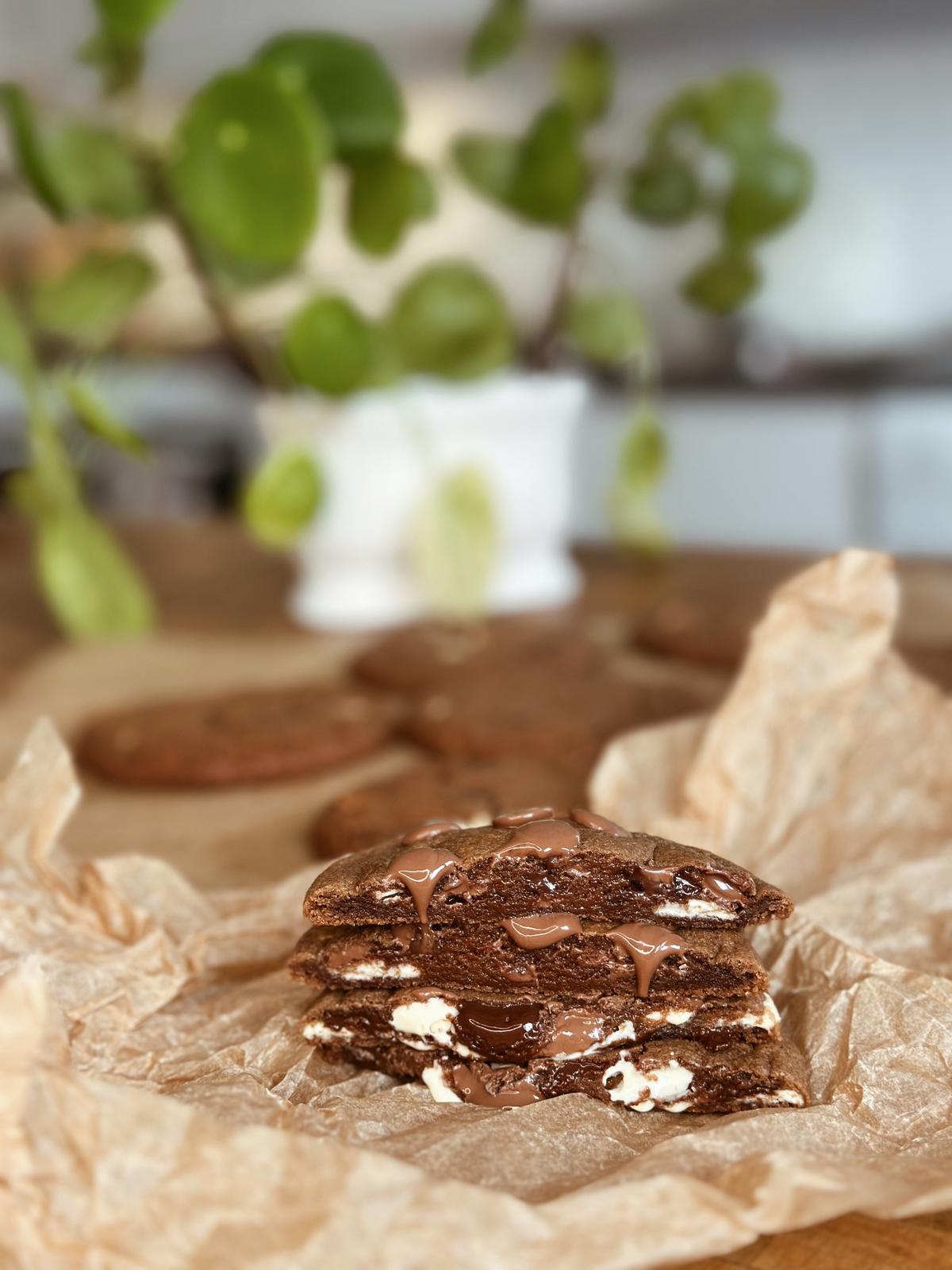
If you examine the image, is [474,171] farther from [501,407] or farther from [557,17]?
[557,17]

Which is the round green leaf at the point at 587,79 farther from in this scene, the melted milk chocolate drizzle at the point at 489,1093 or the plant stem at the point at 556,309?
the melted milk chocolate drizzle at the point at 489,1093

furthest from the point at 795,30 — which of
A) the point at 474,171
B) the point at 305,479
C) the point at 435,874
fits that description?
the point at 435,874

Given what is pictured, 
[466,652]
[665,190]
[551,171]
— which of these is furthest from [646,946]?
[665,190]

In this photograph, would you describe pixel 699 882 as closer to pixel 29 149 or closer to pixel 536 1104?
pixel 536 1104

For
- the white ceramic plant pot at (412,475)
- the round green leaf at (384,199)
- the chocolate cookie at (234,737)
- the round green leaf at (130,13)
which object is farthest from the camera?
the white ceramic plant pot at (412,475)

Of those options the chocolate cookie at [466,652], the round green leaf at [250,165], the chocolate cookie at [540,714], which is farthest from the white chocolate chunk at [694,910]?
the round green leaf at [250,165]

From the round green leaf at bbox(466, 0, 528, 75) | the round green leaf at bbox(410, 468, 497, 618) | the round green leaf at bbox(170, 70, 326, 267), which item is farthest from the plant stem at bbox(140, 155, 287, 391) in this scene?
the round green leaf at bbox(466, 0, 528, 75)

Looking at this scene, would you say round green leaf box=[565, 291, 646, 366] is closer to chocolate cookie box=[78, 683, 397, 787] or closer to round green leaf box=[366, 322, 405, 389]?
round green leaf box=[366, 322, 405, 389]

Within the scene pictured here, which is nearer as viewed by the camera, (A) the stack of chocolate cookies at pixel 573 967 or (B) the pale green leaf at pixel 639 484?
(A) the stack of chocolate cookies at pixel 573 967
